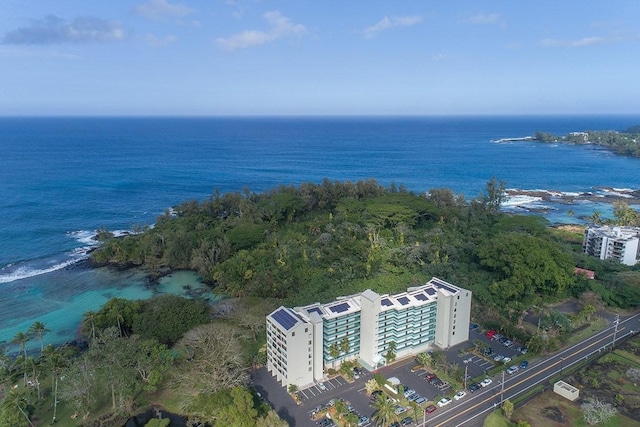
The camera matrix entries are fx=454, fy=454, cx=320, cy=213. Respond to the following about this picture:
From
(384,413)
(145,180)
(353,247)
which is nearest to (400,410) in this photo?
(384,413)

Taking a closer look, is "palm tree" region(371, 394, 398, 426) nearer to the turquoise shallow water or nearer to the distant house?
the turquoise shallow water

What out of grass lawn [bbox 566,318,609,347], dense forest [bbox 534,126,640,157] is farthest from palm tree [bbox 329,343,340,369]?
dense forest [bbox 534,126,640,157]

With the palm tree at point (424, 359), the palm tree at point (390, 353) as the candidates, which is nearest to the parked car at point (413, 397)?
the palm tree at point (424, 359)

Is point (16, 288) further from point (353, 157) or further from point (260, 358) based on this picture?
point (353, 157)

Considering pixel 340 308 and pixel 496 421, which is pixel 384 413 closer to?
pixel 496 421

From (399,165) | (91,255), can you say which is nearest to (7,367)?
(91,255)

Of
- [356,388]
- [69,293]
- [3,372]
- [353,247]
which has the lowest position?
[69,293]
